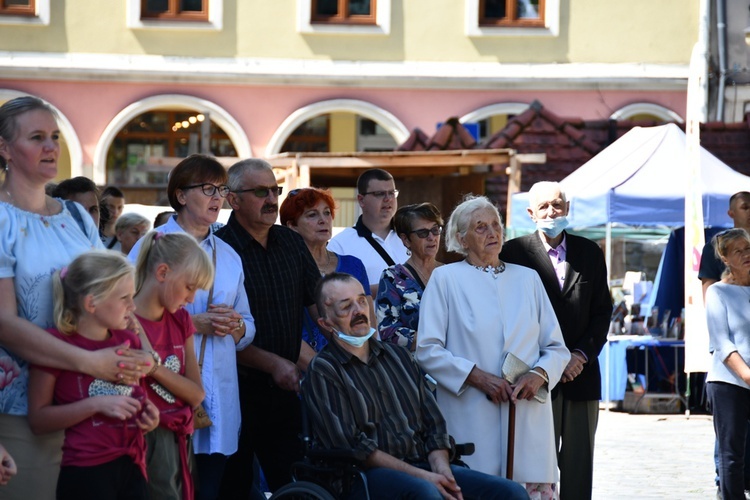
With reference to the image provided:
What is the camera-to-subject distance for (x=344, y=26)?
25266mm

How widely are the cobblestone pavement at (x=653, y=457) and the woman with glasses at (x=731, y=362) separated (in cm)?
112

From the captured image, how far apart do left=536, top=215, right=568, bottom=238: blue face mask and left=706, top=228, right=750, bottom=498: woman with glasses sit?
1.25 meters

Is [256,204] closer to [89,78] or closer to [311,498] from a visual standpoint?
[311,498]

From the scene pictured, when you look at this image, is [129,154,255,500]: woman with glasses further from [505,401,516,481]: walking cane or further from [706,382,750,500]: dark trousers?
[706,382,750,500]: dark trousers

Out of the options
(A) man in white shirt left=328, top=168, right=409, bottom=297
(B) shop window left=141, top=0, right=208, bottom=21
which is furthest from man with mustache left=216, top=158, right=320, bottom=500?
(B) shop window left=141, top=0, right=208, bottom=21

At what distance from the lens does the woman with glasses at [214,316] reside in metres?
5.85

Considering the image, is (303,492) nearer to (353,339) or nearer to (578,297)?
(353,339)

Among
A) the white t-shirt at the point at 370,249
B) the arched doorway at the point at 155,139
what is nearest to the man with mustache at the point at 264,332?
the white t-shirt at the point at 370,249

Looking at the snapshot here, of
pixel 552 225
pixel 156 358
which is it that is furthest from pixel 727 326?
pixel 156 358

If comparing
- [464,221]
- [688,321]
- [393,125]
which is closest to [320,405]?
[464,221]

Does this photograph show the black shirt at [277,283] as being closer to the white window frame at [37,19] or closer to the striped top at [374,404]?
the striped top at [374,404]

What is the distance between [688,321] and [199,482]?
521cm

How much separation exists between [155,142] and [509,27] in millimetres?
7304

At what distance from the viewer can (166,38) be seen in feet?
82.3
